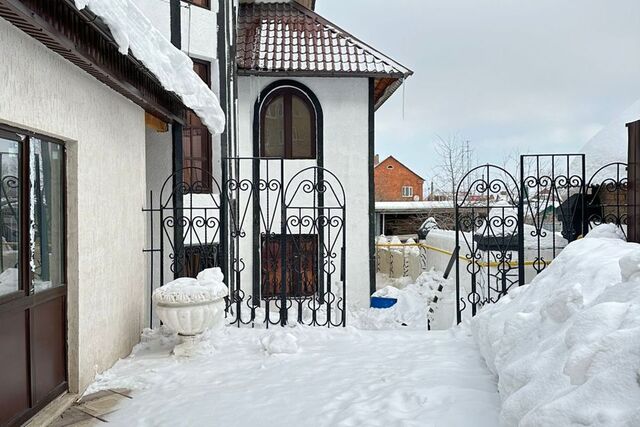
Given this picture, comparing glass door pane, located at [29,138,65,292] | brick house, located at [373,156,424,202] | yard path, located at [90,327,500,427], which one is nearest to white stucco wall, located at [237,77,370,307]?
yard path, located at [90,327,500,427]

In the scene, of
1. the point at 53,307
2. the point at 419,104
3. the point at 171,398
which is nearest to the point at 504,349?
the point at 171,398

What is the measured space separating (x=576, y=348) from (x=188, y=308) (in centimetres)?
354

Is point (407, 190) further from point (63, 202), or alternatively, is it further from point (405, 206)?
point (63, 202)

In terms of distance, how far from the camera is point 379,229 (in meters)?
28.6

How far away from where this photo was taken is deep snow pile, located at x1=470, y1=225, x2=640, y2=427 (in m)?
2.08

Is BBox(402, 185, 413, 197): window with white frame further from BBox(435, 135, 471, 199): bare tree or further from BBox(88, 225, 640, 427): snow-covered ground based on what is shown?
BBox(88, 225, 640, 427): snow-covered ground

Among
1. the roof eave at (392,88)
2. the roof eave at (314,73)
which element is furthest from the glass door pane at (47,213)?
the roof eave at (392,88)

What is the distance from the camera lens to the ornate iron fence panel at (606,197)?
5.81 m

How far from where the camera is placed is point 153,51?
13.1 ft

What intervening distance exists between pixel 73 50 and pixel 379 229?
25.7 metres

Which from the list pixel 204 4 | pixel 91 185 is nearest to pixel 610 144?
pixel 204 4

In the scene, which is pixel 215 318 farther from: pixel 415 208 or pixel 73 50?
pixel 415 208

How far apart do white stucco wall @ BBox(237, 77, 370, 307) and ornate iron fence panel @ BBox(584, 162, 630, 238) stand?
5.28m

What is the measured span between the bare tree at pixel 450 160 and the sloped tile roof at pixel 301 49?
1040 centimetres
